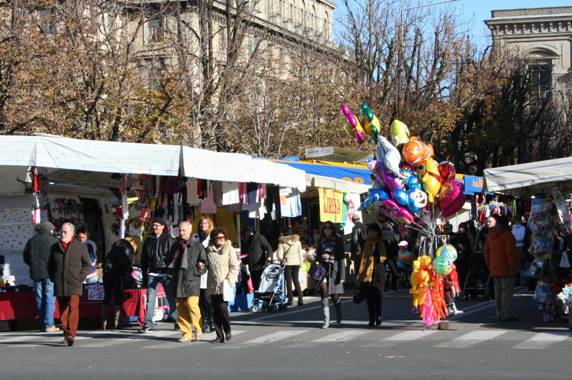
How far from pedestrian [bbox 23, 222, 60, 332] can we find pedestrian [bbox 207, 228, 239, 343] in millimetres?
3125

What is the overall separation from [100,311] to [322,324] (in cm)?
355

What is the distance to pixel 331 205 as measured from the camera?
26.2 m

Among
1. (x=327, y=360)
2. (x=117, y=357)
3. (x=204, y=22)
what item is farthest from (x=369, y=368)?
(x=204, y=22)

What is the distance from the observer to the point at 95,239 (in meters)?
22.9

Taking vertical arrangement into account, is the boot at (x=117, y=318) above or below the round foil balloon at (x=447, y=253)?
below

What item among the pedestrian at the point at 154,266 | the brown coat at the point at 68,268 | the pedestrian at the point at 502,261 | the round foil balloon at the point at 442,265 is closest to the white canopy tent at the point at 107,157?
the pedestrian at the point at 154,266

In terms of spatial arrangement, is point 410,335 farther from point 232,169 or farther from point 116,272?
point 116,272

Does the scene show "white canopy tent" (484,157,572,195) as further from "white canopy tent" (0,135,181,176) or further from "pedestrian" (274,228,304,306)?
"pedestrian" (274,228,304,306)

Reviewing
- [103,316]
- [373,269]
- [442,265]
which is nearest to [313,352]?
[442,265]

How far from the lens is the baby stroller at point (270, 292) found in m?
21.9

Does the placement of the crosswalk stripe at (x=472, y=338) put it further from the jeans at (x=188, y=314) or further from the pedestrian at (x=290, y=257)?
the pedestrian at (x=290, y=257)

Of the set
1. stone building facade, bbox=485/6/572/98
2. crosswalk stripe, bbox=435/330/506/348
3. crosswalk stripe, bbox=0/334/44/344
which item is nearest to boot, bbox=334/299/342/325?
crosswalk stripe, bbox=435/330/506/348

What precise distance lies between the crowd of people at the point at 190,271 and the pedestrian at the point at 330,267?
2 cm

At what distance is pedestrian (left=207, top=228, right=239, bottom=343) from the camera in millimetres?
15961
